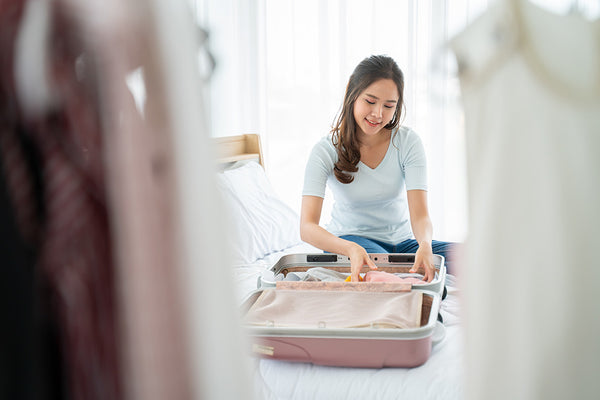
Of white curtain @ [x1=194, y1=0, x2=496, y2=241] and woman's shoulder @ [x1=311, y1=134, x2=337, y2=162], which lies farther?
white curtain @ [x1=194, y1=0, x2=496, y2=241]

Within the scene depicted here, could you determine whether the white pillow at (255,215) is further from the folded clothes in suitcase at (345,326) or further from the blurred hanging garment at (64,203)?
the blurred hanging garment at (64,203)

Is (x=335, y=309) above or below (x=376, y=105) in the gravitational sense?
below

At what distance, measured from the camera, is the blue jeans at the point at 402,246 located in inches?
74.7

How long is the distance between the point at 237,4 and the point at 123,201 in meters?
2.72

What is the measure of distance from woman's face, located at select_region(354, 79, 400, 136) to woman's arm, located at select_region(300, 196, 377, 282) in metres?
0.33

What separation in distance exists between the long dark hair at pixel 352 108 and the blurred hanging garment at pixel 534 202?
1384 mm

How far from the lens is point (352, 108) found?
199cm

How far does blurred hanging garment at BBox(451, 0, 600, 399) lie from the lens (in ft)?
1.70

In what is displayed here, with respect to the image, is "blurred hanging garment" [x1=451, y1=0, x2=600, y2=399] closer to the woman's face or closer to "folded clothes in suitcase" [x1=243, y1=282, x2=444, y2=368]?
"folded clothes in suitcase" [x1=243, y1=282, x2=444, y2=368]

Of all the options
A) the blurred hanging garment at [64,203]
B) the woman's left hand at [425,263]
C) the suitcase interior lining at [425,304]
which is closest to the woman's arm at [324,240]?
the woman's left hand at [425,263]

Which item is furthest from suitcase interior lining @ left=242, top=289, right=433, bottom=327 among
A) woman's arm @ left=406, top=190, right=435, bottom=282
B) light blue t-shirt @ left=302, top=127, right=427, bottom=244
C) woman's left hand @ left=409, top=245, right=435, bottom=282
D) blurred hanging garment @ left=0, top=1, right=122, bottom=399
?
blurred hanging garment @ left=0, top=1, right=122, bottom=399

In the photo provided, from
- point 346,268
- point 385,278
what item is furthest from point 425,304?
Answer: point 346,268

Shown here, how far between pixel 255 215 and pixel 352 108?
64 centimetres

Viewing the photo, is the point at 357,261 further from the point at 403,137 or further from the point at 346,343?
the point at 403,137
